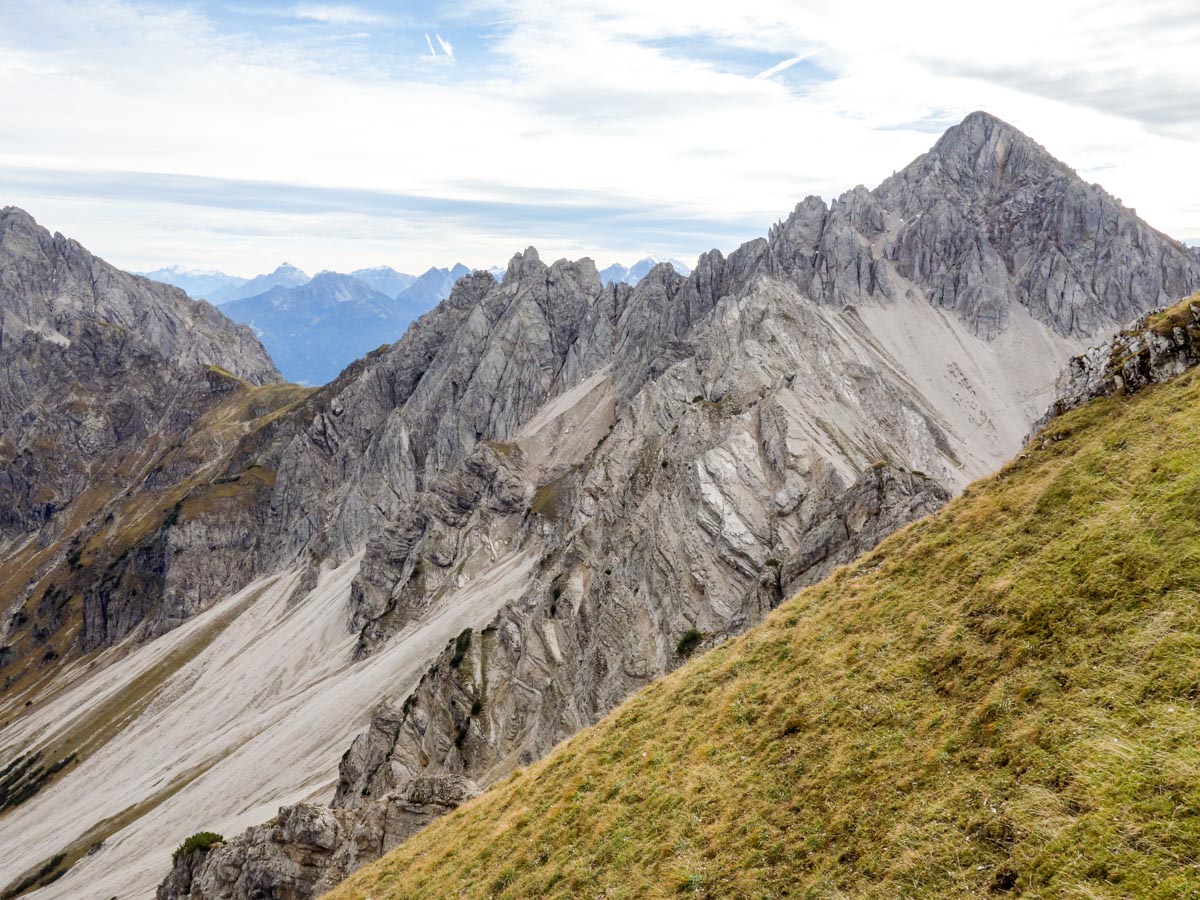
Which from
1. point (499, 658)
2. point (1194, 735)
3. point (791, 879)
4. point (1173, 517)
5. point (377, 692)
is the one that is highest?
point (1173, 517)

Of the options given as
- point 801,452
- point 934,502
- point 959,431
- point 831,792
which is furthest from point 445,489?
point 831,792

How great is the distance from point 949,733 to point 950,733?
23 mm

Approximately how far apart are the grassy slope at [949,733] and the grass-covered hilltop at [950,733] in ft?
0.19

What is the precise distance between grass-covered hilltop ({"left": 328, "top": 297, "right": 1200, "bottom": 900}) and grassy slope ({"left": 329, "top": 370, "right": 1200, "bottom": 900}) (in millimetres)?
59

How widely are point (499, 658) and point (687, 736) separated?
7361cm

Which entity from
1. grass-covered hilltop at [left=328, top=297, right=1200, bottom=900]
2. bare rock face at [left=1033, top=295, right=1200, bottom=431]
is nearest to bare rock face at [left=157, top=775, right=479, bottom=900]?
grass-covered hilltop at [left=328, top=297, right=1200, bottom=900]

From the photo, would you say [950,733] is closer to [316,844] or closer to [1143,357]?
[1143,357]

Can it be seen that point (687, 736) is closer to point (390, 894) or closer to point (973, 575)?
point (973, 575)

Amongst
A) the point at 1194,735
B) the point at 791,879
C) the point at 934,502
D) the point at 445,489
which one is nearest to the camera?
the point at 1194,735

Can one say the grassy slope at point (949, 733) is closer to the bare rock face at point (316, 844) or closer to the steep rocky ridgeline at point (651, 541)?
the bare rock face at point (316, 844)

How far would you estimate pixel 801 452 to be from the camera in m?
82.6

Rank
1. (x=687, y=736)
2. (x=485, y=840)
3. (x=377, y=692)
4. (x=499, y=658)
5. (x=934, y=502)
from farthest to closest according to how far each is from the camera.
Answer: (x=377, y=692), (x=499, y=658), (x=934, y=502), (x=485, y=840), (x=687, y=736)

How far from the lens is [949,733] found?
16297mm

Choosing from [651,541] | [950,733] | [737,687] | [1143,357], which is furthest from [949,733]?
[651,541]
